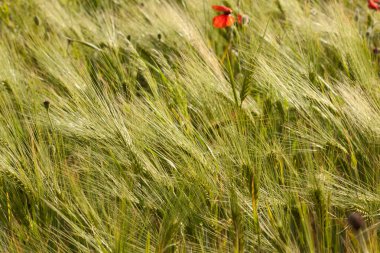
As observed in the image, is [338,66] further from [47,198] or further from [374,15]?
[47,198]

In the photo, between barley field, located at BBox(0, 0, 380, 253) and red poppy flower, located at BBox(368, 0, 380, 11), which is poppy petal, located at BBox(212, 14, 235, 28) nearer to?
barley field, located at BBox(0, 0, 380, 253)

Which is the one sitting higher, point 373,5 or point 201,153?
point 373,5

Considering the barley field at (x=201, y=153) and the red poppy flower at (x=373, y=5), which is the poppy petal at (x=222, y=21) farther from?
the red poppy flower at (x=373, y=5)

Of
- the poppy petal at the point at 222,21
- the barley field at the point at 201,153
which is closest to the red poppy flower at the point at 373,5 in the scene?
the barley field at the point at 201,153

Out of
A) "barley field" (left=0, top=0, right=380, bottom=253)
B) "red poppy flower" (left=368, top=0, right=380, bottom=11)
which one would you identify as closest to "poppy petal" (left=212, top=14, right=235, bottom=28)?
"barley field" (left=0, top=0, right=380, bottom=253)

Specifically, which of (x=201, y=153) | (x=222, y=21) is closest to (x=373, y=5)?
(x=222, y=21)

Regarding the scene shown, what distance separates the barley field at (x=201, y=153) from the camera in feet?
4.45

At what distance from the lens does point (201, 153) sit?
4.91 feet

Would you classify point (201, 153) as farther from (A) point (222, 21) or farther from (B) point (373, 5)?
(B) point (373, 5)

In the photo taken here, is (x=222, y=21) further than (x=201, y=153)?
Yes

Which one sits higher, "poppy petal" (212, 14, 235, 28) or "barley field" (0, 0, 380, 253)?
"poppy petal" (212, 14, 235, 28)

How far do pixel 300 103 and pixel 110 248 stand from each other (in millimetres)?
726

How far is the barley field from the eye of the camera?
1.36 m

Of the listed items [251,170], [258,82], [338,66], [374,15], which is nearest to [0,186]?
[251,170]
